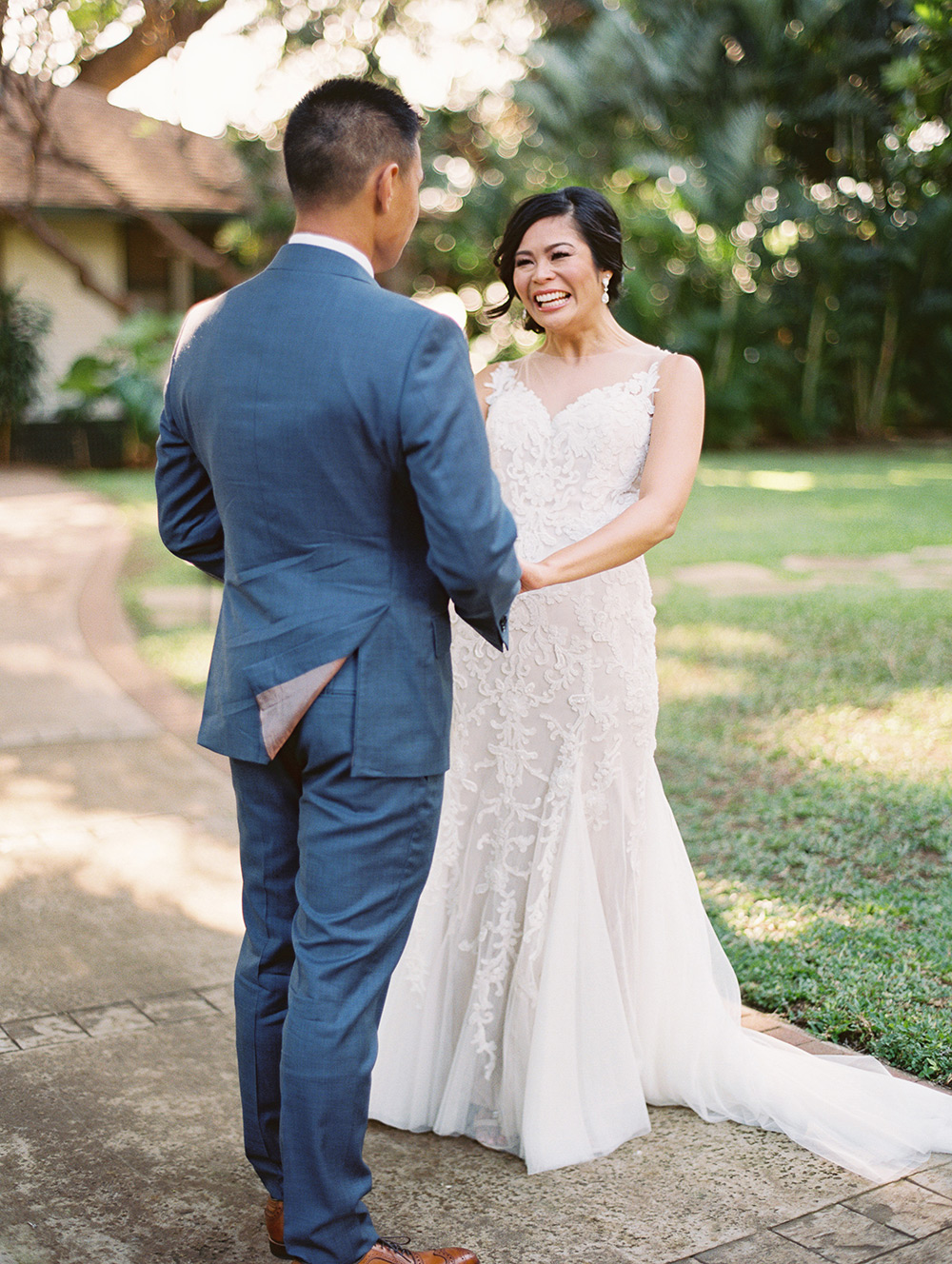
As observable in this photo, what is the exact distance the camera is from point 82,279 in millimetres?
11891

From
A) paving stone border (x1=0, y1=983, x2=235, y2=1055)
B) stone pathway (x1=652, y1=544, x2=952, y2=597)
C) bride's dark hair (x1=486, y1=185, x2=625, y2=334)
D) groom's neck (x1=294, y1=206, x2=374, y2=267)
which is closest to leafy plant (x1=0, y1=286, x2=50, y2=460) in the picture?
stone pathway (x1=652, y1=544, x2=952, y2=597)

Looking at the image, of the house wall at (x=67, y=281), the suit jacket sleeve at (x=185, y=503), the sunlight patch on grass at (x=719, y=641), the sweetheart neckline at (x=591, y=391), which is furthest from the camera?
the house wall at (x=67, y=281)

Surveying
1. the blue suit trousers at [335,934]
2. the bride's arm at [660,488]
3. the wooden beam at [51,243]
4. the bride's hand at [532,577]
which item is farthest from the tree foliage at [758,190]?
the blue suit trousers at [335,934]

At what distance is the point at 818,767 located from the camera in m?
5.46

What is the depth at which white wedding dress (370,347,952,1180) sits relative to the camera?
9.37ft

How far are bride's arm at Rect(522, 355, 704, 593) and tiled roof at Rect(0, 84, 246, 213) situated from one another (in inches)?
663

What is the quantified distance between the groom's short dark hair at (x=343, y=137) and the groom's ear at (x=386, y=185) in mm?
13

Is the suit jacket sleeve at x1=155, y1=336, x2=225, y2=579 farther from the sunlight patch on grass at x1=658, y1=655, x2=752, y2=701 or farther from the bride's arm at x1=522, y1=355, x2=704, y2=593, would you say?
the sunlight patch on grass at x1=658, y1=655, x2=752, y2=701

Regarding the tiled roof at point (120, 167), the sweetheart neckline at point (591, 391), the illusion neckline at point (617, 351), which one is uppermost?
the tiled roof at point (120, 167)

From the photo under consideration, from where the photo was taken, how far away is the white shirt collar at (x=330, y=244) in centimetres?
209

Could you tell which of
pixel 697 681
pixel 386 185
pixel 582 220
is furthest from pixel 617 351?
pixel 697 681

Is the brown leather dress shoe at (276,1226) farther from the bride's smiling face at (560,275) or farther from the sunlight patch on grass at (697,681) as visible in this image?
the sunlight patch on grass at (697,681)

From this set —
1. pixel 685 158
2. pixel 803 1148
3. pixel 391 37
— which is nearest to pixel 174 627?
pixel 803 1148

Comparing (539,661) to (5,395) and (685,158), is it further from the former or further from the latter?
(685,158)
